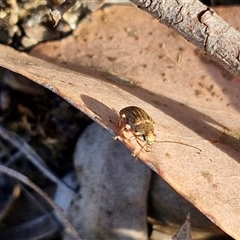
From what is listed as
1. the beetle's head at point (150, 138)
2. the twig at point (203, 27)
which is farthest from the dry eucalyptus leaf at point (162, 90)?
the twig at point (203, 27)

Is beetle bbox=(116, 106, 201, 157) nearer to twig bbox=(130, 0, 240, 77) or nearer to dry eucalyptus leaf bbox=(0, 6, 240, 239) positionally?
dry eucalyptus leaf bbox=(0, 6, 240, 239)

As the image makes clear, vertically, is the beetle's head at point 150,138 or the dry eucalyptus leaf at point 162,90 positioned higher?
the dry eucalyptus leaf at point 162,90

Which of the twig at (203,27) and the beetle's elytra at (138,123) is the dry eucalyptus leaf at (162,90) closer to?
the beetle's elytra at (138,123)

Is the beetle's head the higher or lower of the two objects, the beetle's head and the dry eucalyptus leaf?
the lower

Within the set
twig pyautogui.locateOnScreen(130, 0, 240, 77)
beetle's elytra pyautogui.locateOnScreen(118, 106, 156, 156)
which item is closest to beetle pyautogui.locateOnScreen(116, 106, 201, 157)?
beetle's elytra pyautogui.locateOnScreen(118, 106, 156, 156)

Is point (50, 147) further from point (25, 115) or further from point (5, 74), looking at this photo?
point (5, 74)

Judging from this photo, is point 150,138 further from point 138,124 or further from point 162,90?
point 162,90

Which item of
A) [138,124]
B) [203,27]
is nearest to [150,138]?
[138,124]
